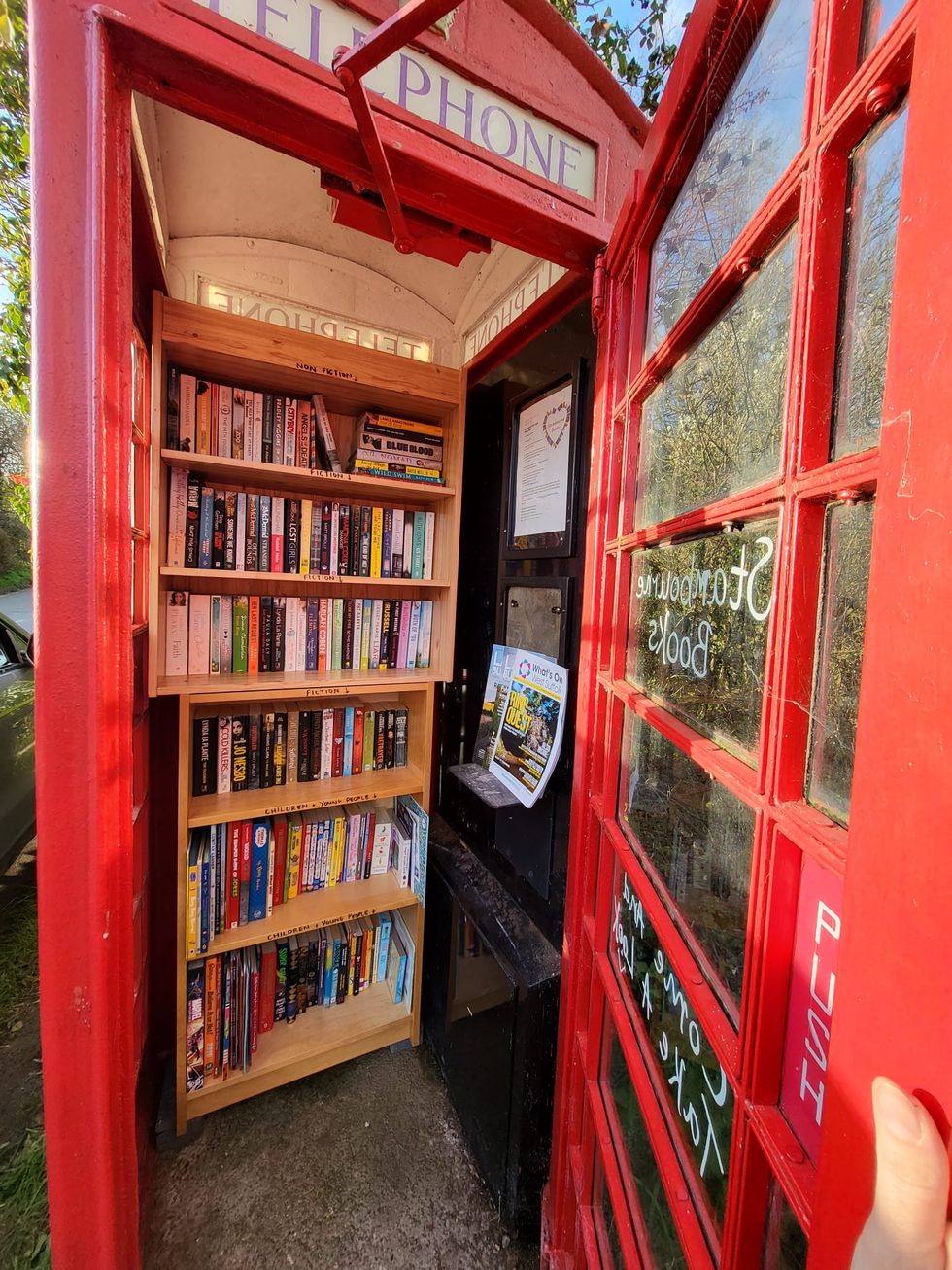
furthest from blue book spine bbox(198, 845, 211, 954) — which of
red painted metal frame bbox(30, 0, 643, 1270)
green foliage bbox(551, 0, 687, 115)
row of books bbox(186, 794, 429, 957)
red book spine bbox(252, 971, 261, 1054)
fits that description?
green foliage bbox(551, 0, 687, 115)

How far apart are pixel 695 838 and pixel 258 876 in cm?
138

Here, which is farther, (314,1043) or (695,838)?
(314,1043)

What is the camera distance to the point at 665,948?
624 mm

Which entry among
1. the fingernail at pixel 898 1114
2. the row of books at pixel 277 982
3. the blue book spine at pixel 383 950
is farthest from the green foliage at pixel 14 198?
the blue book spine at pixel 383 950

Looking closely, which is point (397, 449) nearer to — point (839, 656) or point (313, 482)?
point (313, 482)

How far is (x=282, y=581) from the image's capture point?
154 cm

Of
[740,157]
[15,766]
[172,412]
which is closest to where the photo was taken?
[740,157]

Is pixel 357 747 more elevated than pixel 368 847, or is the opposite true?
pixel 357 747

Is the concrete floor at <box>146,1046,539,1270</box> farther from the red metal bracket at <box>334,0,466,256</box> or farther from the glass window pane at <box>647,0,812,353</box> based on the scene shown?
the red metal bracket at <box>334,0,466,256</box>

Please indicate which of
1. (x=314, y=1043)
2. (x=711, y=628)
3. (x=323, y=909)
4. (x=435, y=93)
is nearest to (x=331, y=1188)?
(x=314, y=1043)

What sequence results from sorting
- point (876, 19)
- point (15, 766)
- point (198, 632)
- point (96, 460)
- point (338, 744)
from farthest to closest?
point (15, 766), point (338, 744), point (198, 632), point (96, 460), point (876, 19)

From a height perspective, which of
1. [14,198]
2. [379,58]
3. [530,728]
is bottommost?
[530,728]

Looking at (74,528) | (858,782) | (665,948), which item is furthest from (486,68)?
(665,948)

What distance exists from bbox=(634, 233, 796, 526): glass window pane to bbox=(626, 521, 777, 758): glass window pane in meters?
0.06
